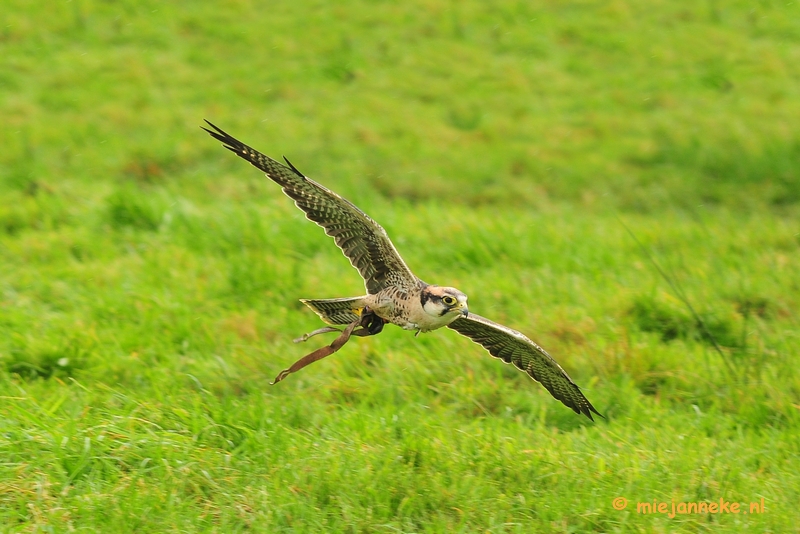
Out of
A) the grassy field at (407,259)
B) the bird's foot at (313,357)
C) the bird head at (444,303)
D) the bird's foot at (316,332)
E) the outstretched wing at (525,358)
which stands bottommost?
the grassy field at (407,259)

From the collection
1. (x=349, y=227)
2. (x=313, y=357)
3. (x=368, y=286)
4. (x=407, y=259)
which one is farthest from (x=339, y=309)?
(x=407, y=259)

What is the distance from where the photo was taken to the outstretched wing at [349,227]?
4707mm

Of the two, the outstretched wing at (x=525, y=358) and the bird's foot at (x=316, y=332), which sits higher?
the bird's foot at (x=316, y=332)

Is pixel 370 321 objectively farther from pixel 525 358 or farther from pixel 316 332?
pixel 525 358

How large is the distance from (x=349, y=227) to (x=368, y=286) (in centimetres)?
34

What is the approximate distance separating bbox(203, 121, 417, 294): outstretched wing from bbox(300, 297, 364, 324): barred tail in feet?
0.41

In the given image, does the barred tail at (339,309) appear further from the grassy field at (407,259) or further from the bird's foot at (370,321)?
the grassy field at (407,259)

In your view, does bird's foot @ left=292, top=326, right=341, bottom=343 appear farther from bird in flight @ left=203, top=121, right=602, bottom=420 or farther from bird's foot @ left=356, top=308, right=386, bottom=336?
bird's foot @ left=356, top=308, right=386, bottom=336

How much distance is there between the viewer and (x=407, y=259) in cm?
816

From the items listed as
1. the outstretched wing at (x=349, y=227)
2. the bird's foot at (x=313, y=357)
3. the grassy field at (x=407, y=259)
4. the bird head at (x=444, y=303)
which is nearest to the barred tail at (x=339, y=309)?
the outstretched wing at (x=349, y=227)

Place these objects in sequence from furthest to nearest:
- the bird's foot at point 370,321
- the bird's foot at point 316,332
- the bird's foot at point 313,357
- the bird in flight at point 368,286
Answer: the bird's foot at point 370,321 < the bird's foot at point 316,332 < the bird in flight at point 368,286 < the bird's foot at point 313,357

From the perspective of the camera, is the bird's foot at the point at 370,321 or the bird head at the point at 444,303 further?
the bird's foot at the point at 370,321

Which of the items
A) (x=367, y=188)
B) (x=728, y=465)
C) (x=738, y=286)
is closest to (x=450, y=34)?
(x=367, y=188)

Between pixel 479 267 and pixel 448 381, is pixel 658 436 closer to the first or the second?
pixel 448 381
